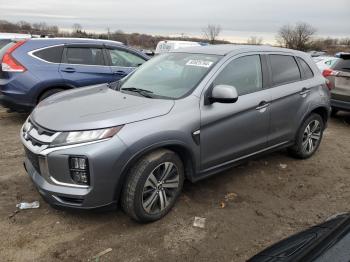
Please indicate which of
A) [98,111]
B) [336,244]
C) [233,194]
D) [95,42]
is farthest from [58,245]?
[95,42]

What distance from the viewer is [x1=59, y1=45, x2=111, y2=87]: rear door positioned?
722 cm

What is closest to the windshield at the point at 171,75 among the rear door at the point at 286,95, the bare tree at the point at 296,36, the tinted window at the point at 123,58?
the rear door at the point at 286,95

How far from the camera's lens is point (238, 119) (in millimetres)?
4164

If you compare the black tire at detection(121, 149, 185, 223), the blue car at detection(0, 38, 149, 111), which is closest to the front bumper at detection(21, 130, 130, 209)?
the black tire at detection(121, 149, 185, 223)

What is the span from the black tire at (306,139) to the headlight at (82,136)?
305 centimetres

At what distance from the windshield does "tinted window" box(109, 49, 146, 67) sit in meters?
3.21

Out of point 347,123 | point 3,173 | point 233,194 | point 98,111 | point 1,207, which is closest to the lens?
point 98,111

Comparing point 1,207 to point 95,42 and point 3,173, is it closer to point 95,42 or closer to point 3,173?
point 3,173

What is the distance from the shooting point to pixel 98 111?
3506 millimetres

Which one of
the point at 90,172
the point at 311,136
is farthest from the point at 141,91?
the point at 311,136

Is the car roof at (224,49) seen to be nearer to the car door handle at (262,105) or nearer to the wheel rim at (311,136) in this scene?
the car door handle at (262,105)

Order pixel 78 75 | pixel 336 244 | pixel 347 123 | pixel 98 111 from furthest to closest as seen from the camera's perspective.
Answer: pixel 347 123, pixel 78 75, pixel 98 111, pixel 336 244

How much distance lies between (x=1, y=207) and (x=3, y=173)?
0.92 metres

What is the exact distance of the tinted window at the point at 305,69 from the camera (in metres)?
5.30
